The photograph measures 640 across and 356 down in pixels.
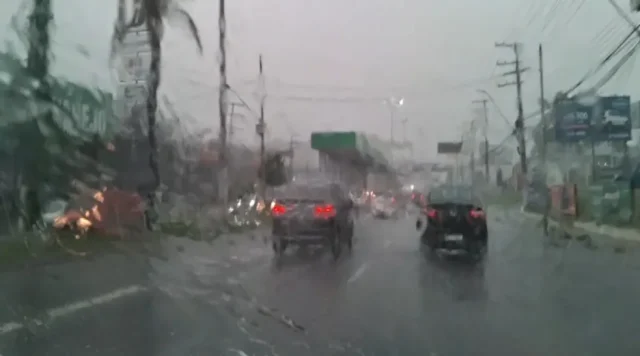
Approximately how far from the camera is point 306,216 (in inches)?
536

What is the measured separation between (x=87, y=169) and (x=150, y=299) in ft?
9.04

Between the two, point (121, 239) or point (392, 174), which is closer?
point (121, 239)

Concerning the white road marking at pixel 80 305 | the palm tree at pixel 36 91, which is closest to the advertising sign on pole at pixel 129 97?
the palm tree at pixel 36 91

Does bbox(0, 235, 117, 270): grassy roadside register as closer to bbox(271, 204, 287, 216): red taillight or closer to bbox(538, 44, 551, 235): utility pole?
bbox(271, 204, 287, 216): red taillight

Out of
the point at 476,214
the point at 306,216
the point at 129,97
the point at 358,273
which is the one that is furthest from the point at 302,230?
the point at 129,97

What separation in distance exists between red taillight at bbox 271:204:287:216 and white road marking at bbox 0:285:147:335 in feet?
14.6

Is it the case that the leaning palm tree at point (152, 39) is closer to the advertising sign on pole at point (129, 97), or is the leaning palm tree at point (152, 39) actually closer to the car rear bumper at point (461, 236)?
the advertising sign on pole at point (129, 97)

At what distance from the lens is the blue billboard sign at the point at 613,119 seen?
1207cm

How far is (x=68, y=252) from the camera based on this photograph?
33.8ft

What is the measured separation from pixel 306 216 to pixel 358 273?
235cm

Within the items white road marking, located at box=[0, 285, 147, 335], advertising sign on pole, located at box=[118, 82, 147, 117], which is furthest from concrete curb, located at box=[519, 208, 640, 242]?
advertising sign on pole, located at box=[118, 82, 147, 117]

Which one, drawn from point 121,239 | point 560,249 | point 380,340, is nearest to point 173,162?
point 121,239

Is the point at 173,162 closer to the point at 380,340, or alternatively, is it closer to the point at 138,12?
the point at 138,12

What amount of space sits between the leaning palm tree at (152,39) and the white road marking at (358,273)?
3.65m
